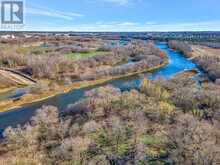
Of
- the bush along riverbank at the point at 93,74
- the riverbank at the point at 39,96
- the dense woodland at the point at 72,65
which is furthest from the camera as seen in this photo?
the dense woodland at the point at 72,65

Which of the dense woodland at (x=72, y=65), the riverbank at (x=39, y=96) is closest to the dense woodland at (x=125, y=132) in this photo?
the riverbank at (x=39, y=96)

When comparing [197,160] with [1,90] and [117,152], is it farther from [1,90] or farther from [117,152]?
[1,90]

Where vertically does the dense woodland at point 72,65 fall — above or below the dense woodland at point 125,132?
above

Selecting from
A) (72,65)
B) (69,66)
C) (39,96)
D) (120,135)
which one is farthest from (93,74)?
(120,135)

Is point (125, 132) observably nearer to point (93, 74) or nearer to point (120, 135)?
point (120, 135)

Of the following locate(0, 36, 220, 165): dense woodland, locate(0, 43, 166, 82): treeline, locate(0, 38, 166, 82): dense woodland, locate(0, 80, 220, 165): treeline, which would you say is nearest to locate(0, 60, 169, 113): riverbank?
locate(0, 38, 166, 82): dense woodland

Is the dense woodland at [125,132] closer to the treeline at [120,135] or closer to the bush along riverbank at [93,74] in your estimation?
the treeline at [120,135]

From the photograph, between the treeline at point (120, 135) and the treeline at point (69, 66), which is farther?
the treeline at point (69, 66)

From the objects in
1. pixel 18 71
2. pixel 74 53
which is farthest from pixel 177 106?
pixel 74 53
